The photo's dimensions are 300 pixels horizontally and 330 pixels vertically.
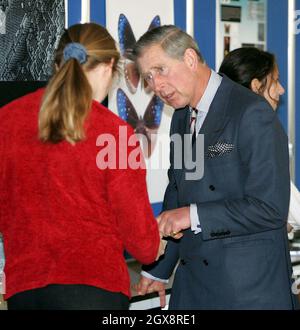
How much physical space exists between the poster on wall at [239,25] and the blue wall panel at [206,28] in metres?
0.04

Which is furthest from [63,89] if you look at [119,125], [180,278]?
[180,278]

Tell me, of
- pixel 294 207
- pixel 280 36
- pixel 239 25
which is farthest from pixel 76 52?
pixel 280 36

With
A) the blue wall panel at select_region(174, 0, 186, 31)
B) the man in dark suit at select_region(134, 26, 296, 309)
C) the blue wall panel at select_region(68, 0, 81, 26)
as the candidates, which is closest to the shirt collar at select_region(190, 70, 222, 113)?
the man in dark suit at select_region(134, 26, 296, 309)

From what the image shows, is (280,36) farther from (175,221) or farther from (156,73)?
(175,221)

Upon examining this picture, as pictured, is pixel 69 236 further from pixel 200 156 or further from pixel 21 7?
pixel 21 7

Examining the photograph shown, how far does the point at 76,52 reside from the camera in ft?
5.29

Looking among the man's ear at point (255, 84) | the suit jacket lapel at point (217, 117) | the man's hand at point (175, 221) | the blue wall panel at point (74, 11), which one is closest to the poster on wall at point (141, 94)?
the blue wall panel at point (74, 11)

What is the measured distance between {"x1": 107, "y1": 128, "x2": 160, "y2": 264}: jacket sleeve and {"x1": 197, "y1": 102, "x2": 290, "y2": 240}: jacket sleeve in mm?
314

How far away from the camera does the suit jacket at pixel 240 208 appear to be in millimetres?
1923

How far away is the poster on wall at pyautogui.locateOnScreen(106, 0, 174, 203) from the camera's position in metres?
3.46

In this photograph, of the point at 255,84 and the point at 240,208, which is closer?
the point at 240,208

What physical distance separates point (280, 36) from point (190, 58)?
269cm

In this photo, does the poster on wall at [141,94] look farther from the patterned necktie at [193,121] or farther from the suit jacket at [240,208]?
the suit jacket at [240,208]

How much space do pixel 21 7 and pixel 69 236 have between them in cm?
162
